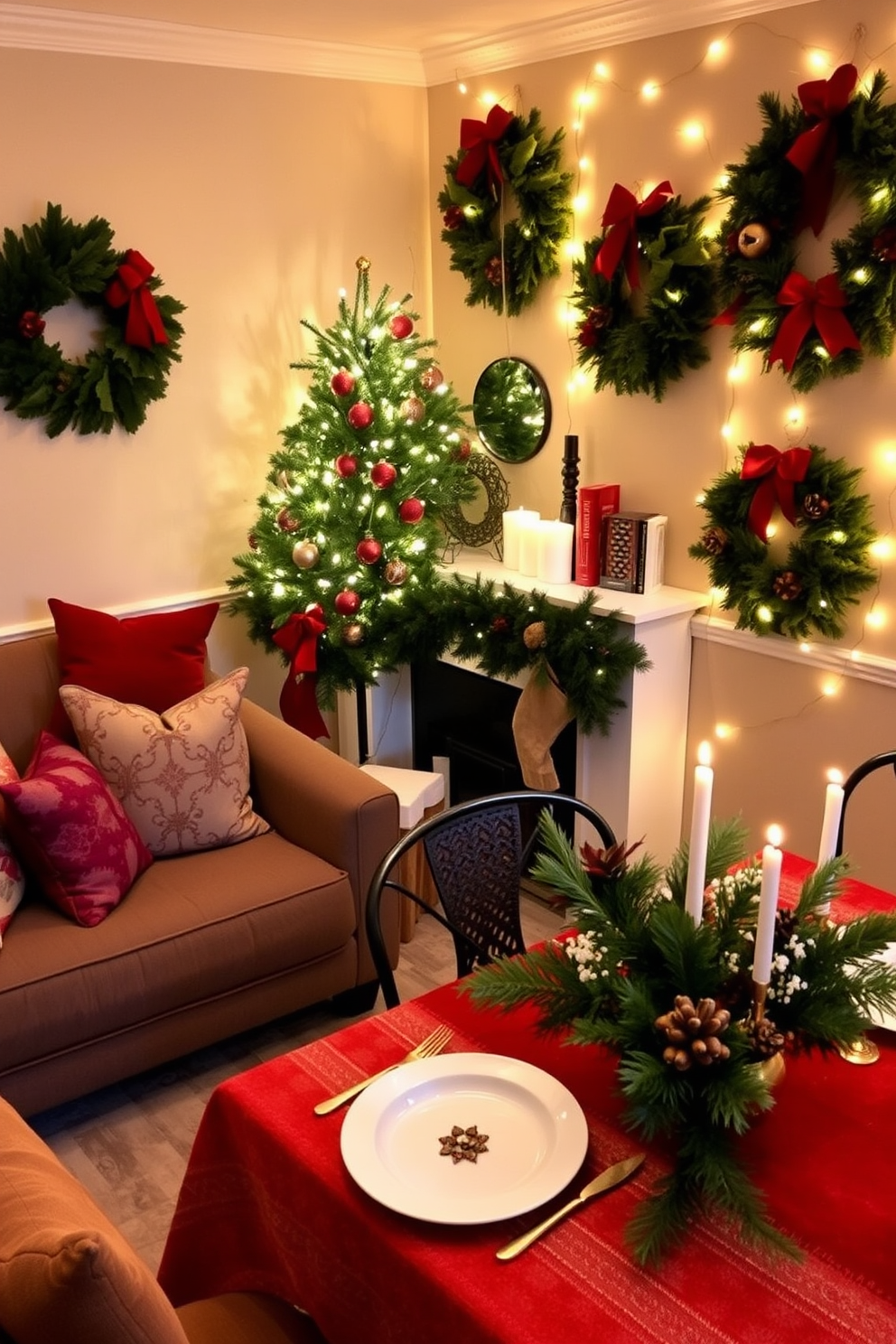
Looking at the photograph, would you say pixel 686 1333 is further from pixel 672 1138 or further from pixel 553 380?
pixel 553 380

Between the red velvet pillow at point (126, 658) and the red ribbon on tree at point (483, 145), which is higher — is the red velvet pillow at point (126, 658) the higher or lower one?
the lower one

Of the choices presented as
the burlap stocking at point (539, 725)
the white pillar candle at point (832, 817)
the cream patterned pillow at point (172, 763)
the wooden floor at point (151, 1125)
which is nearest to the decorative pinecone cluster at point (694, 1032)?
the white pillar candle at point (832, 817)

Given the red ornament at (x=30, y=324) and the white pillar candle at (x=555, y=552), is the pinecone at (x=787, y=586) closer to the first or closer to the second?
the white pillar candle at (x=555, y=552)

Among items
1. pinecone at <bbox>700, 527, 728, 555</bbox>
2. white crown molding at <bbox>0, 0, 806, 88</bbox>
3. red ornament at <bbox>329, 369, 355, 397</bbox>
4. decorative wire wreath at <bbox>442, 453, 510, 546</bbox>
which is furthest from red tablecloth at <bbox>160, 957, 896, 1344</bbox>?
white crown molding at <bbox>0, 0, 806, 88</bbox>

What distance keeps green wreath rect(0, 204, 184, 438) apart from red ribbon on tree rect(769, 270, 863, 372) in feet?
5.44

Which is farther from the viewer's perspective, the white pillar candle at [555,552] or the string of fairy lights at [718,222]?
the white pillar candle at [555,552]

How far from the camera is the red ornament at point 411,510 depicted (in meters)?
3.25

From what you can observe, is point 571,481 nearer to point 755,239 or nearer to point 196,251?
point 755,239

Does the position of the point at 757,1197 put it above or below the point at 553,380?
below

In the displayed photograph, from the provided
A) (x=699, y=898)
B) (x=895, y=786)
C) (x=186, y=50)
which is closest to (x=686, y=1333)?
(x=699, y=898)

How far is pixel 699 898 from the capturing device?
144 centimetres

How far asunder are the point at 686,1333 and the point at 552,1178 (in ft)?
0.76

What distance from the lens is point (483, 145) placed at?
339cm

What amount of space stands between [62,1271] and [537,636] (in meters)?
2.33
